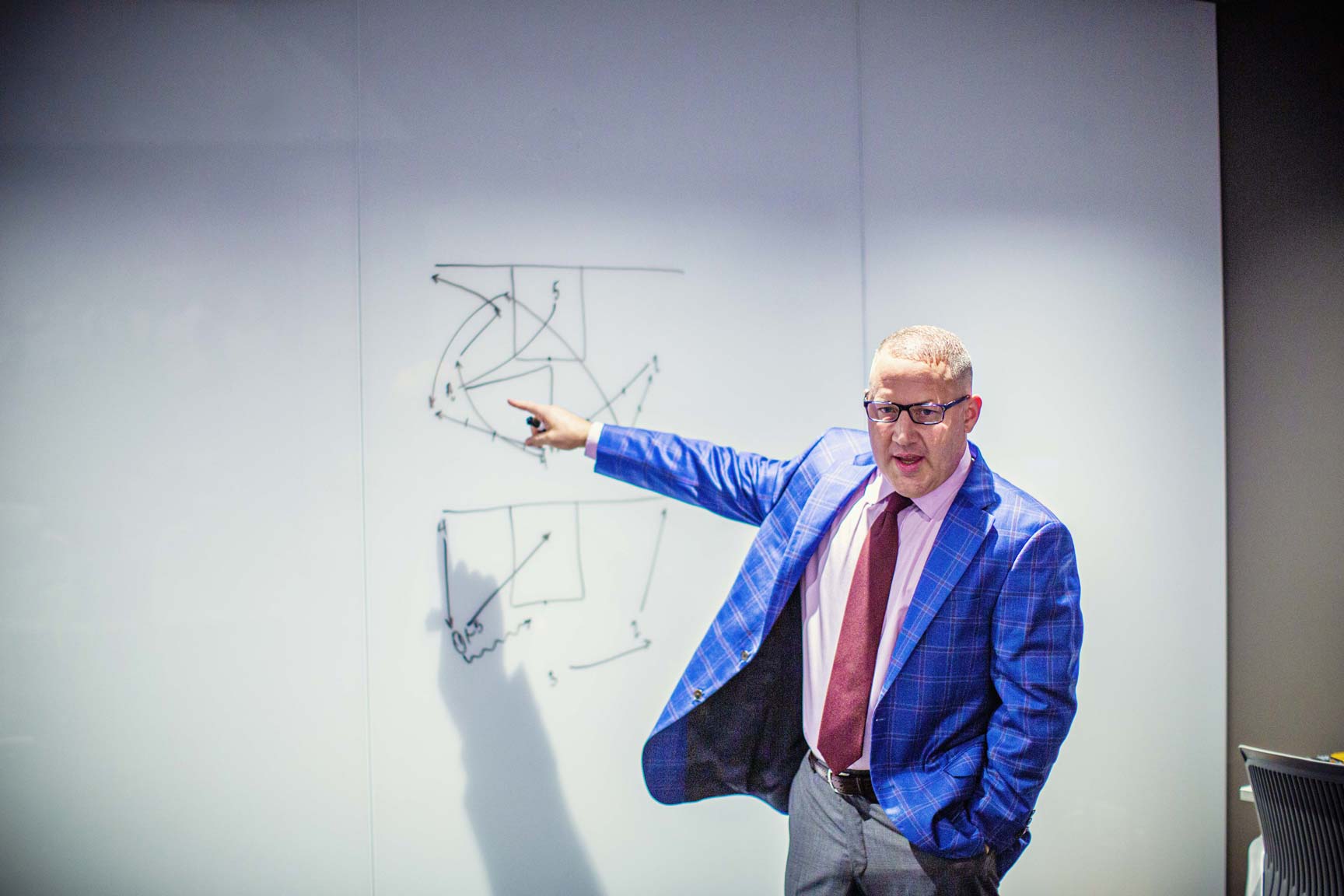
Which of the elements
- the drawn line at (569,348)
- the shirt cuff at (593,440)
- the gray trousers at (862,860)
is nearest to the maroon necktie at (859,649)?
the gray trousers at (862,860)

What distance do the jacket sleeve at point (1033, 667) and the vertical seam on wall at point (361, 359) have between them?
1.57 m

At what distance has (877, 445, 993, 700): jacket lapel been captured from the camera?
4.75 ft

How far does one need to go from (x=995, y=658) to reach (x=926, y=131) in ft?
5.45

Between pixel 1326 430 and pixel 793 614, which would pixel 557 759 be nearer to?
A: pixel 793 614

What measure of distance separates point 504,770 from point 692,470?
1.10 meters

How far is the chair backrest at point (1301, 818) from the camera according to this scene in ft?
5.35

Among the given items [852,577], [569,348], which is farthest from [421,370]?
[852,577]

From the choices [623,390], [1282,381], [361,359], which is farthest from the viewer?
[1282,381]

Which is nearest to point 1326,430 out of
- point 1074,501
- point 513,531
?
point 1074,501

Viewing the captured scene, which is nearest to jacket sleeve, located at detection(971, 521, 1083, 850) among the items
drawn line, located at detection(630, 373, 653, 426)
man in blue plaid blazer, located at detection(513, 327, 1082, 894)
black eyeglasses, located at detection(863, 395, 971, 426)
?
man in blue plaid blazer, located at detection(513, 327, 1082, 894)

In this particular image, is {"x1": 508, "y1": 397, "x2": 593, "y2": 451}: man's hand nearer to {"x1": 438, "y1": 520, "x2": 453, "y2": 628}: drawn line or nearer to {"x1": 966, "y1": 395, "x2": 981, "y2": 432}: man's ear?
{"x1": 438, "y1": 520, "x2": 453, "y2": 628}: drawn line

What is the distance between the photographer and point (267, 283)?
2.09 meters

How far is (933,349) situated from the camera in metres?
1.42

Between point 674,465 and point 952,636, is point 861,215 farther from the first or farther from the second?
point 952,636
